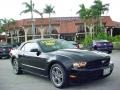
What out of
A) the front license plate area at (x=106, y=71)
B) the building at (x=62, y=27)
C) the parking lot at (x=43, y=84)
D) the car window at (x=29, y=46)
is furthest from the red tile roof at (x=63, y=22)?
the front license plate area at (x=106, y=71)

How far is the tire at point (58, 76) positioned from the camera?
7.67 m

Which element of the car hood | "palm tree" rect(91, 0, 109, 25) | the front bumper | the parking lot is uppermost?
"palm tree" rect(91, 0, 109, 25)

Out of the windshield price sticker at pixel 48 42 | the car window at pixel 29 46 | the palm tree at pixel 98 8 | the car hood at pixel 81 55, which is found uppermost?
the palm tree at pixel 98 8

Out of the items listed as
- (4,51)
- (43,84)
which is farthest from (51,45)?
(4,51)

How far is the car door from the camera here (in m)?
8.54

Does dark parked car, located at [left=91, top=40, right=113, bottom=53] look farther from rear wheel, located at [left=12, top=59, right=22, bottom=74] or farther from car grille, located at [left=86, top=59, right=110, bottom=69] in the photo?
car grille, located at [left=86, top=59, right=110, bottom=69]

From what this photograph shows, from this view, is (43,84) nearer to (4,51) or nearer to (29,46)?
(29,46)

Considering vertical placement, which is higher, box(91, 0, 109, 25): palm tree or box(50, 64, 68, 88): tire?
box(91, 0, 109, 25): palm tree

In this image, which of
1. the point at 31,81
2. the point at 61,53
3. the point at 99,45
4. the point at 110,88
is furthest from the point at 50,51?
the point at 99,45

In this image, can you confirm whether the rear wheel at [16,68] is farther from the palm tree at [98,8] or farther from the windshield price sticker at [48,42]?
the palm tree at [98,8]

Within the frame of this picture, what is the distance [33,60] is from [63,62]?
1.68 m

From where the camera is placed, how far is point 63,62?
763 cm

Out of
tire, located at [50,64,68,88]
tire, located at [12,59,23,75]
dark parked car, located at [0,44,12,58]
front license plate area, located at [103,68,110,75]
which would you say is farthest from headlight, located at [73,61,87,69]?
dark parked car, located at [0,44,12,58]

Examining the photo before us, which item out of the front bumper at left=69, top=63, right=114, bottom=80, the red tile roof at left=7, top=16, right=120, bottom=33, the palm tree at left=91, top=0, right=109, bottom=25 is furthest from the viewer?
the red tile roof at left=7, top=16, right=120, bottom=33
